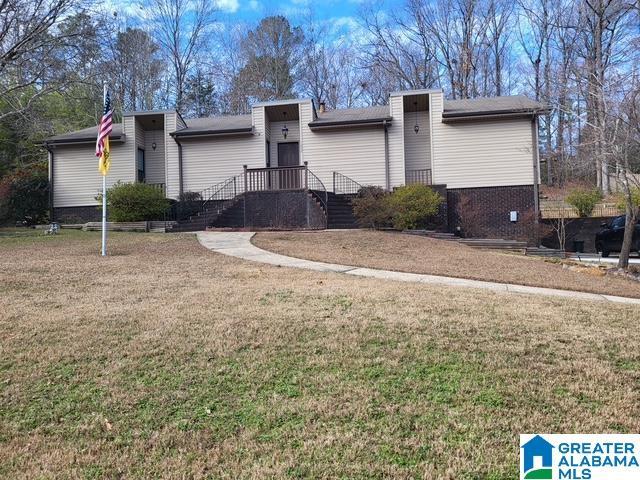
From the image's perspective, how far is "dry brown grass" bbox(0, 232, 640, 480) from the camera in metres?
2.53

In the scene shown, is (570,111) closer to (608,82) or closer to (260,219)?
(608,82)

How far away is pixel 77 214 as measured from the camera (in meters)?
20.2

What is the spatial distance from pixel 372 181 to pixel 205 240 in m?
8.05

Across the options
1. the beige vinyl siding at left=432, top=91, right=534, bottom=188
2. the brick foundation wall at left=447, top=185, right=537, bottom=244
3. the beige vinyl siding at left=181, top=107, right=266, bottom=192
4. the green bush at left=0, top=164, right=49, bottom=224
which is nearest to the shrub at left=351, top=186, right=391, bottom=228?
the brick foundation wall at left=447, top=185, right=537, bottom=244

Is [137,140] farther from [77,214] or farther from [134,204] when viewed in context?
[134,204]

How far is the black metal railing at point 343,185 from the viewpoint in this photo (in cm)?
1902

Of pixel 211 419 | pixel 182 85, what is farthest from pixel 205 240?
pixel 182 85

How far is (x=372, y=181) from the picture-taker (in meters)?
18.9

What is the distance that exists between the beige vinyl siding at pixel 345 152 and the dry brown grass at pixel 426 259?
521cm

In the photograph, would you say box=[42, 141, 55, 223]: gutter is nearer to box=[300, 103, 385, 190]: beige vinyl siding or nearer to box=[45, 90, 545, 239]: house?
box=[45, 90, 545, 239]: house

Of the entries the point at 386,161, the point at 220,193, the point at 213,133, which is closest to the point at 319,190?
the point at 386,161

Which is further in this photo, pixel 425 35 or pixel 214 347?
pixel 425 35

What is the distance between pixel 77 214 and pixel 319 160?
10.5 meters

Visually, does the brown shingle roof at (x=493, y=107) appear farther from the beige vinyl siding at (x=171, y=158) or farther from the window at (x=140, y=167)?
the window at (x=140, y=167)
